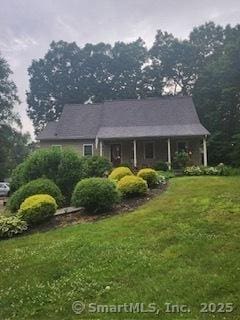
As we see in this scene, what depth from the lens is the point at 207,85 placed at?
42.8 m

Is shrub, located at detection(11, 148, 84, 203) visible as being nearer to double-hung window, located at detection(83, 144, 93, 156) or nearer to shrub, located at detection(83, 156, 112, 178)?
shrub, located at detection(83, 156, 112, 178)

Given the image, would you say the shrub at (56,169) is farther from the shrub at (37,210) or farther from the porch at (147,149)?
the porch at (147,149)

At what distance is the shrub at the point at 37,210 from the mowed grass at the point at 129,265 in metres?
1.11

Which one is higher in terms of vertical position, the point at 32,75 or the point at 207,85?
the point at 32,75

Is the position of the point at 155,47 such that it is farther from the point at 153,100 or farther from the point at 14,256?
the point at 14,256

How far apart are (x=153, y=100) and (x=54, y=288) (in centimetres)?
3090

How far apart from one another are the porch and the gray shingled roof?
93 cm

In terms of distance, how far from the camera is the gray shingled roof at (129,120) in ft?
109

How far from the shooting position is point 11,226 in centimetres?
1174

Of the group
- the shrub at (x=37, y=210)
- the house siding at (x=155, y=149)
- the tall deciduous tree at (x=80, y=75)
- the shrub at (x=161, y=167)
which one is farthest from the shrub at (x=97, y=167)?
the tall deciduous tree at (x=80, y=75)

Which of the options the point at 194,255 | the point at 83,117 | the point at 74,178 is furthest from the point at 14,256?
the point at 83,117

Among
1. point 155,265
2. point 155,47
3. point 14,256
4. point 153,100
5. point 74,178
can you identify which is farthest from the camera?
point 155,47

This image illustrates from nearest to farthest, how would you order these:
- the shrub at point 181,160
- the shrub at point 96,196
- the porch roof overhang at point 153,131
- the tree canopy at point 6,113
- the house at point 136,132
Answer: the shrub at point 96,196, the shrub at point 181,160, the porch roof overhang at point 153,131, the house at point 136,132, the tree canopy at point 6,113

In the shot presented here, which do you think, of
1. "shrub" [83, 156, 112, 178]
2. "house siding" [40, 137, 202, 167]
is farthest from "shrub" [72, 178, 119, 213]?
"house siding" [40, 137, 202, 167]
